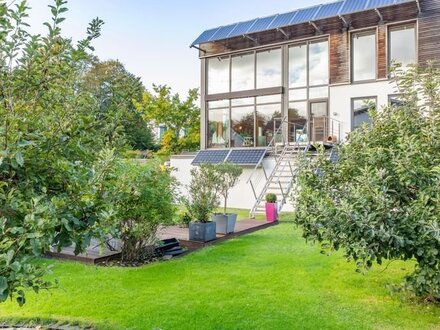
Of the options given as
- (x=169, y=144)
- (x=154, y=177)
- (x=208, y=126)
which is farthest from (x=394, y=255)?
(x=169, y=144)

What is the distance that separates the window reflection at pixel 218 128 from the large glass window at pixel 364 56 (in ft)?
20.7

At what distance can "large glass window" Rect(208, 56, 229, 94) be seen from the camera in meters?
18.7

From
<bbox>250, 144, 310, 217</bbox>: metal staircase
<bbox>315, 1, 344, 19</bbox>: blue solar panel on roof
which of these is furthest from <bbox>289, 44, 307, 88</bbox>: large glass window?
<bbox>250, 144, 310, 217</bbox>: metal staircase

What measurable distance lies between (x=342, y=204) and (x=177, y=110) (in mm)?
23591

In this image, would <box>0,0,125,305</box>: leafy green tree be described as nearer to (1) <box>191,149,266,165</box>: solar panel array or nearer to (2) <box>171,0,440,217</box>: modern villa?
(2) <box>171,0,440,217</box>: modern villa

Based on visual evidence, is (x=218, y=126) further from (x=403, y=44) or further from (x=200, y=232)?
(x=200, y=232)

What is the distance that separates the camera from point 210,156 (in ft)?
59.4

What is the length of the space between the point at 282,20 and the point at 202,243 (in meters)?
12.8

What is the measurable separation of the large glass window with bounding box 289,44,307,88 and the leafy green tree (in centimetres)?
1501

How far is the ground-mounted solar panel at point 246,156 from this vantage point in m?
16.2

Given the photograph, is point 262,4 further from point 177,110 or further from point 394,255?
point 394,255

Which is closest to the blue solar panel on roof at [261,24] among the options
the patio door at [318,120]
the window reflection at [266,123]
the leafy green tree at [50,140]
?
the window reflection at [266,123]

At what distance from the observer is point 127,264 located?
667cm

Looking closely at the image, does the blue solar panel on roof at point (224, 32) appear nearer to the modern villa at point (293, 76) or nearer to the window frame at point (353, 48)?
the modern villa at point (293, 76)
